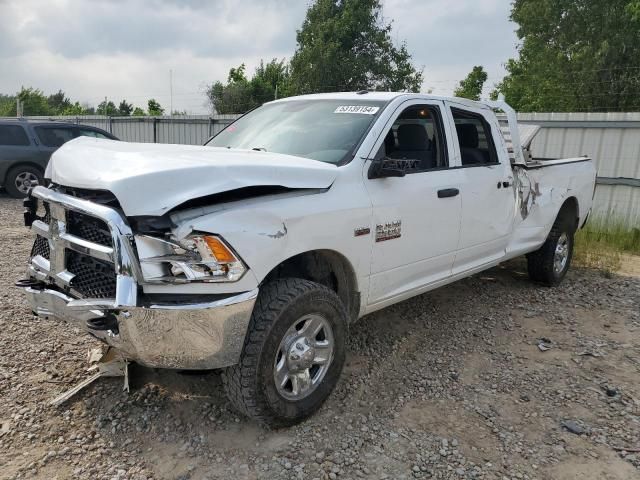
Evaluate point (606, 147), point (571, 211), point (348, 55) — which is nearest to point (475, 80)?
point (348, 55)

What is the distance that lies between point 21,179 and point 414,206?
10.0 meters

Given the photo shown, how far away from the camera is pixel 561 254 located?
600 cm

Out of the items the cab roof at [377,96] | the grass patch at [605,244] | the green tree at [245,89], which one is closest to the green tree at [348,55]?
the green tree at [245,89]

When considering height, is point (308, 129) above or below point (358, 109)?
below

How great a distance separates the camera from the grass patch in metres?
7.00

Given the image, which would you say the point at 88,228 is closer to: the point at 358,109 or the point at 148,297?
the point at 148,297

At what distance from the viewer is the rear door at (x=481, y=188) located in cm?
426

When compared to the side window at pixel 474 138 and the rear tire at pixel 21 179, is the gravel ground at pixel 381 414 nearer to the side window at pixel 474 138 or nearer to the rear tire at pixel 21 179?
the side window at pixel 474 138

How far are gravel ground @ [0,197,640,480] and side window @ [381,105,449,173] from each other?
56.0 inches

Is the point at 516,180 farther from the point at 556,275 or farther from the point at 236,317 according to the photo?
the point at 236,317

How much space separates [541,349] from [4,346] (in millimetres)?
4012

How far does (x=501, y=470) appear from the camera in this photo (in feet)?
9.09

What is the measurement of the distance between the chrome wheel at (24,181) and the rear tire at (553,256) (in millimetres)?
9733

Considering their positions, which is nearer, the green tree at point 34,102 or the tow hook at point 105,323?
the tow hook at point 105,323
